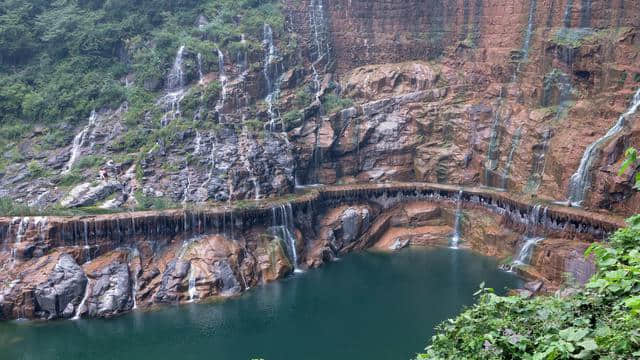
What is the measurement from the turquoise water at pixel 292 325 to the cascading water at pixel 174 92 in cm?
1219

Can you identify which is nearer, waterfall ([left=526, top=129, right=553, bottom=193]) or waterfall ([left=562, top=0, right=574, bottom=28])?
waterfall ([left=526, top=129, right=553, bottom=193])

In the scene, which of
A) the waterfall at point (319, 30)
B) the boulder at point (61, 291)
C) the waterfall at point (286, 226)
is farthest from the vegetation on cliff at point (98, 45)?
the boulder at point (61, 291)

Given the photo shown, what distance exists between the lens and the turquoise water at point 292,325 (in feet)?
75.5

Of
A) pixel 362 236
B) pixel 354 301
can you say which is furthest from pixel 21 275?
pixel 362 236

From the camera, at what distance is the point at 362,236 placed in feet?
114

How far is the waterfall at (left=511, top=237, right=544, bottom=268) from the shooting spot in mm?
30109

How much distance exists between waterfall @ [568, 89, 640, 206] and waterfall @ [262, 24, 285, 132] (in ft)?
54.1

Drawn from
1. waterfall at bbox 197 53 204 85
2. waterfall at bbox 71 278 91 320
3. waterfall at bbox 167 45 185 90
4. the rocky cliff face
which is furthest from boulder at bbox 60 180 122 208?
waterfall at bbox 197 53 204 85

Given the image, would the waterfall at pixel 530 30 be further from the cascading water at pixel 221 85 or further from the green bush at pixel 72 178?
the green bush at pixel 72 178

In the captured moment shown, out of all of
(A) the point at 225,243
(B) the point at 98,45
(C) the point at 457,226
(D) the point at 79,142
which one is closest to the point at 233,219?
(A) the point at 225,243

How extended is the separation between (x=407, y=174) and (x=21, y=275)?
2212cm

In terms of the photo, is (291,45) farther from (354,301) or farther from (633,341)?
(633,341)

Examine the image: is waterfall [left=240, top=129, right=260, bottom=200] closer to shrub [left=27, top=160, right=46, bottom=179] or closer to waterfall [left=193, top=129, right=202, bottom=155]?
waterfall [left=193, top=129, right=202, bottom=155]

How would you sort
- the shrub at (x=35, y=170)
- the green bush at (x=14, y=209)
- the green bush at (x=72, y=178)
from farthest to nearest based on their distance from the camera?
the shrub at (x=35, y=170) → the green bush at (x=72, y=178) → the green bush at (x=14, y=209)
